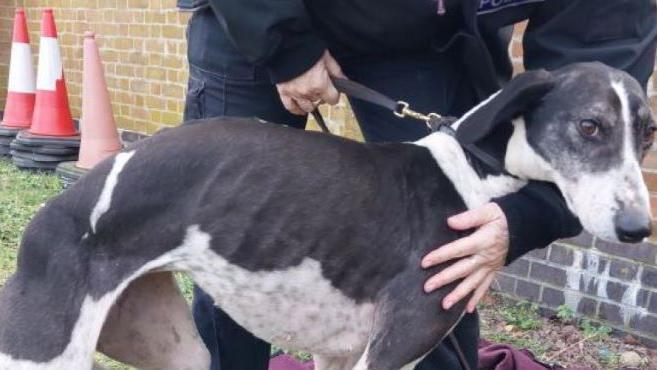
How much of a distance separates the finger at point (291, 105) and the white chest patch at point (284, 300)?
56 cm

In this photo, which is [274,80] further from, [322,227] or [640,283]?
[640,283]

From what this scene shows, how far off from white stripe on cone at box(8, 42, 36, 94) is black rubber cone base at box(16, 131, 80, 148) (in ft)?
2.48

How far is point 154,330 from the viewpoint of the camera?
2688 mm

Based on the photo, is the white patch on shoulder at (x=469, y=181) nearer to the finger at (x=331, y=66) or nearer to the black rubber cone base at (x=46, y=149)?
the finger at (x=331, y=66)

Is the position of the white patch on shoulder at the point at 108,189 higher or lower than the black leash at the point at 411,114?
lower

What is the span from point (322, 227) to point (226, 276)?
11.8 inches

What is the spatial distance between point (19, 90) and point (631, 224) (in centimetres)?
685

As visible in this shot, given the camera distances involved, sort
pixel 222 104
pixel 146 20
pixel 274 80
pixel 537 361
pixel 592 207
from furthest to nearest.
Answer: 1. pixel 146 20
2. pixel 537 361
3. pixel 222 104
4. pixel 274 80
5. pixel 592 207

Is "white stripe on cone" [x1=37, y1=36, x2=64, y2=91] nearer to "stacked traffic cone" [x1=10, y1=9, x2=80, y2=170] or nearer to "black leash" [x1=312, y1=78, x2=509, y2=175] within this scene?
"stacked traffic cone" [x1=10, y1=9, x2=80, y2=170]

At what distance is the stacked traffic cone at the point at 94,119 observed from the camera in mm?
6871

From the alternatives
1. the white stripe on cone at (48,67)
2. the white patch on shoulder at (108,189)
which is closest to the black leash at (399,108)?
the white patch on shoulder at (108,189)

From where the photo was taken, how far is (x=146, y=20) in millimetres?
7145

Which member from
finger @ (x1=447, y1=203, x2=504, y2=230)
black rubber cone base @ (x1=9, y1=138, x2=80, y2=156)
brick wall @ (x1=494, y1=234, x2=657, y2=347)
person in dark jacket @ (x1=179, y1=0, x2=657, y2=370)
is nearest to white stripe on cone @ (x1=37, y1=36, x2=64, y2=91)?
black rubber cone base @ (x1=9, y1=138, x2=80, y2=156)

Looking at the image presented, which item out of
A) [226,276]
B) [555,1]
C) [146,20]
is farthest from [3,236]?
[555,1]
